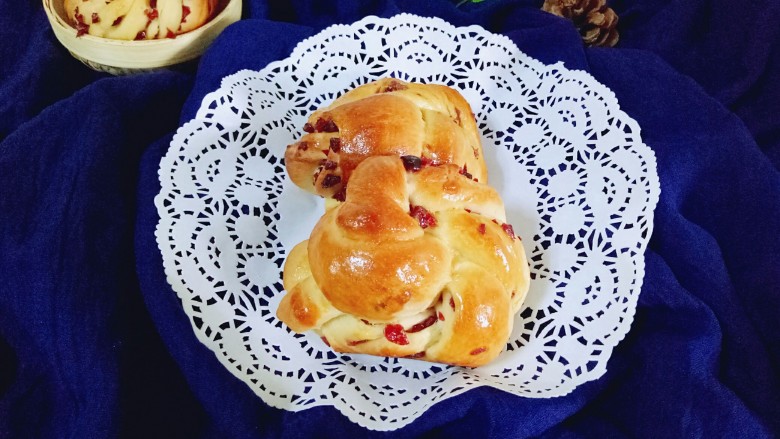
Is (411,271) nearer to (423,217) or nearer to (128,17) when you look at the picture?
(423,217)

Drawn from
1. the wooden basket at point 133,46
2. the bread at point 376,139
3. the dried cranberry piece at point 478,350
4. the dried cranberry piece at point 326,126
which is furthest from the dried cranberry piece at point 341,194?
the wooden basket at point 133,46

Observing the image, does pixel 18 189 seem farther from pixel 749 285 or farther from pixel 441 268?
pixel 749 285

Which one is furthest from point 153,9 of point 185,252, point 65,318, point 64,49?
point 65,318

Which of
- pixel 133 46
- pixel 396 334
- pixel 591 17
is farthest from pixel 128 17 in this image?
pixel 591 17

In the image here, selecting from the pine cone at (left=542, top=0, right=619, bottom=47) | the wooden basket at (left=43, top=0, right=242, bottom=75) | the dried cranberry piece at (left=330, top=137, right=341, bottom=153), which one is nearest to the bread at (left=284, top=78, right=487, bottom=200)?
the dried cranberry piece at (left=330, top=137, right=341, bottom=153)

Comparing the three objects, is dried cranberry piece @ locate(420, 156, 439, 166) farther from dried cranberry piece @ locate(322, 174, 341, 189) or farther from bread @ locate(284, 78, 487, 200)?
dried cranberry piece @ locate(322, 174, 341, 189)

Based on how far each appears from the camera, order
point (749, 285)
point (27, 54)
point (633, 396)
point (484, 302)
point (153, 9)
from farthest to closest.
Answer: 1. point (27, 54)
2. point (153, 9)
3. point (749, 285)
4. point (633, 396)
5. point (484, 302)
